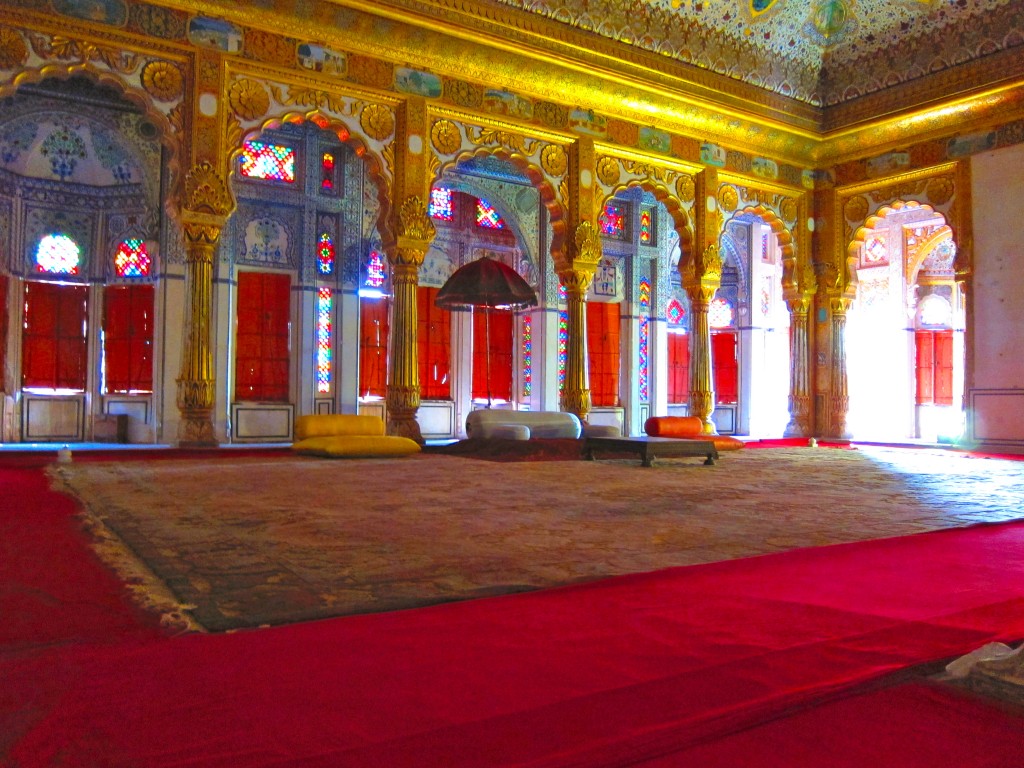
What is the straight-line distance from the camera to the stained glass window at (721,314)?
16.3 meters

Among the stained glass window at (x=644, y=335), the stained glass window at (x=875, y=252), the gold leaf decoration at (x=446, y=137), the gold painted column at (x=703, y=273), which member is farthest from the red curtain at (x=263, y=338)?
the stained glass window at (x=875, y=252)

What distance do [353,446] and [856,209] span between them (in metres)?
9.53

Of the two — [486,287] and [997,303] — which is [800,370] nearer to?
[997,303]

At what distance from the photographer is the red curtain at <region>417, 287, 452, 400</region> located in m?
13.0

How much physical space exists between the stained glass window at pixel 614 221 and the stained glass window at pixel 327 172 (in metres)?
5.02

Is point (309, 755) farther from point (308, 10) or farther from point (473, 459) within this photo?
point (308, 10)

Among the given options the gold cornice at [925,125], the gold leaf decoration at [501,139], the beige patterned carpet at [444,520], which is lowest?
the beige patterned carpet at [444,520]

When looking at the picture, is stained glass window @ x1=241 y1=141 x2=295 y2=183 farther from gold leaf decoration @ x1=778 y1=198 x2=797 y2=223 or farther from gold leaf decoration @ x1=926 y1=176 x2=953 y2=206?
gold leaf decoration @ x1=926 y1=176 x2=953 y2=206

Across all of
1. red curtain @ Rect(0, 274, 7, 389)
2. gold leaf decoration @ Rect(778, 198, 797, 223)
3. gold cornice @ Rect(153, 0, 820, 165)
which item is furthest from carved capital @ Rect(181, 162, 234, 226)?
gold leaf decoration @ Rect(778, 198, 797, 223)

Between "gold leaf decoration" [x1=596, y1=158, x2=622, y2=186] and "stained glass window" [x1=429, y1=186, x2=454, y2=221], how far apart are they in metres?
3.17

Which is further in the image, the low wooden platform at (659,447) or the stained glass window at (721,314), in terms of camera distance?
the stained glass window at (721,314)

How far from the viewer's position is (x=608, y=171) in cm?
1109

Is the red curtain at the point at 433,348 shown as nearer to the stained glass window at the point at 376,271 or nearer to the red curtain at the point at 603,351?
the stained glass window at the point at 376,271

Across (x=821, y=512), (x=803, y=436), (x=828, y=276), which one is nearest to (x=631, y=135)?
(x=828, y=276)
